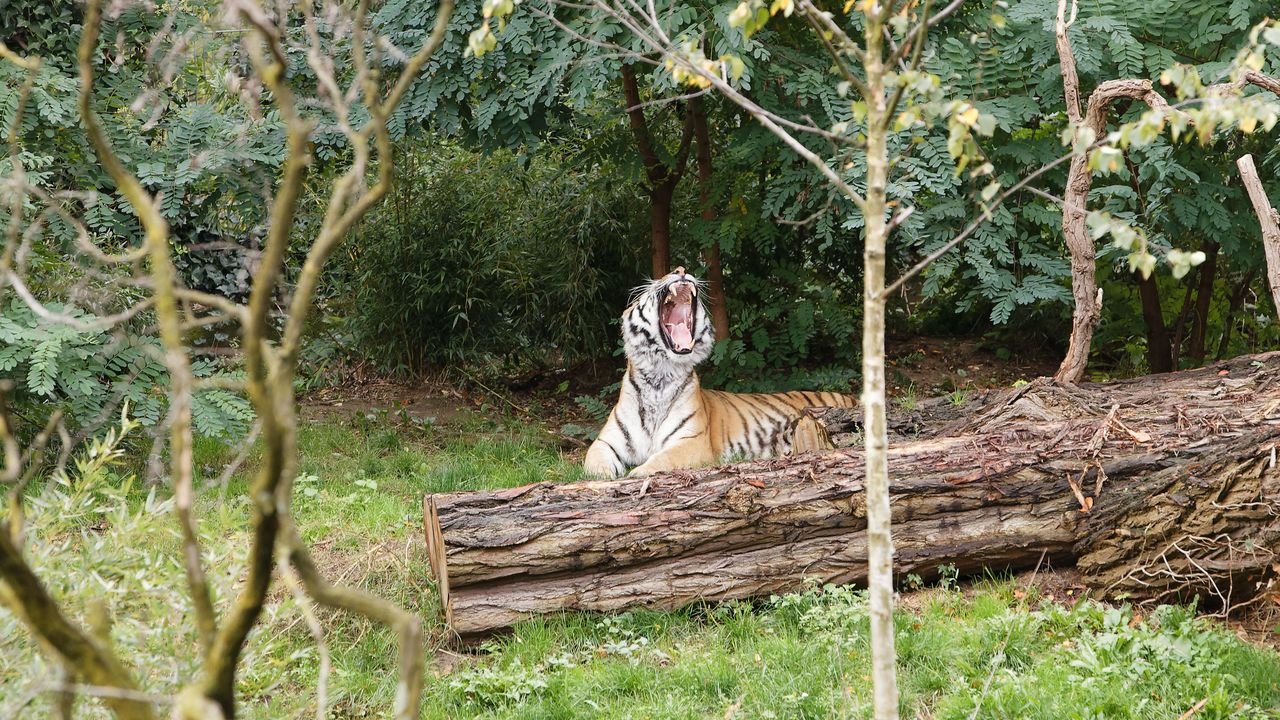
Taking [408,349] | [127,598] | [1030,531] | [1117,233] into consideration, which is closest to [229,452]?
[408,349]

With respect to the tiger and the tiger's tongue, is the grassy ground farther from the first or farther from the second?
the tiger's tongue

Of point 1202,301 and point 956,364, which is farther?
point 956,364

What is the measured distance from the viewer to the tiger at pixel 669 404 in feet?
20.9

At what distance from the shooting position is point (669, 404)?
6.49 meters

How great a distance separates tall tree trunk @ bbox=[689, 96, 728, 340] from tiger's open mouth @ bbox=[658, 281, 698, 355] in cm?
75

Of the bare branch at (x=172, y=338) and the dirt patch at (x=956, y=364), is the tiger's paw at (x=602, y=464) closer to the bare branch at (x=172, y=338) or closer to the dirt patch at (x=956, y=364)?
the dirt patch at (x=956, y=364)

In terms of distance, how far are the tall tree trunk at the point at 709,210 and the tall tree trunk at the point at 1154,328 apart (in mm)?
2775

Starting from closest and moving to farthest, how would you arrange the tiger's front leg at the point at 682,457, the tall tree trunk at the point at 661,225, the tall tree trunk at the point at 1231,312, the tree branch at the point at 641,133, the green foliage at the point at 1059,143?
the green foliage at the point at 1059,143 < the tiger's front leg at the point at 682,457 < the tree branch at the point at 641,133 < the tall tree trunk at the point at 661,225 < the tall tree trunk at the point at 1231,312

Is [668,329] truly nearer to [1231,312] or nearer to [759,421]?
[759,421]

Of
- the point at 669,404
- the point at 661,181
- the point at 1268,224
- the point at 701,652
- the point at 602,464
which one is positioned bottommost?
the point at 701,652

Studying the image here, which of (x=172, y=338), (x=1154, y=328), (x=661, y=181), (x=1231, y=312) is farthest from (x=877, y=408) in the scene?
(x=1231, y=312)

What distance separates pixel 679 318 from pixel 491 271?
2.33 meters

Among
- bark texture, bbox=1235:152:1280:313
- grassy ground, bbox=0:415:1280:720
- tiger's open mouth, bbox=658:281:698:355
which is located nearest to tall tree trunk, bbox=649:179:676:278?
tiger's open mouth, bbox=658:281:698:355

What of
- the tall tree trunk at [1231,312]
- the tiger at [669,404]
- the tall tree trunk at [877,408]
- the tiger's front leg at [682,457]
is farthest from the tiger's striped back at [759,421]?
the tall tree trunk at [877,408]
